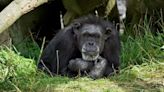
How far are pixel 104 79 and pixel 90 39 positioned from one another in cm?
49

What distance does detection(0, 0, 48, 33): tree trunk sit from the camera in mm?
4754

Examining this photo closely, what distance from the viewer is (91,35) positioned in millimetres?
5422

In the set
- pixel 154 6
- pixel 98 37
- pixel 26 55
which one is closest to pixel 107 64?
pixel 98 37

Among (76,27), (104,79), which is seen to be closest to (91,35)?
(76,27)

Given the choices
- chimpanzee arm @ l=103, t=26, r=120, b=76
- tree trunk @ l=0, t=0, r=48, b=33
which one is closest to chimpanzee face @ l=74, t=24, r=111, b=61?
chimpanzee arm @ l=103, t=26, r=120, b=76

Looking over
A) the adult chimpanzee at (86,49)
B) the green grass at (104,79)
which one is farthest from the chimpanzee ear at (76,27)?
the green grass at (104,79)

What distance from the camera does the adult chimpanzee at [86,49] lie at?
211 inches

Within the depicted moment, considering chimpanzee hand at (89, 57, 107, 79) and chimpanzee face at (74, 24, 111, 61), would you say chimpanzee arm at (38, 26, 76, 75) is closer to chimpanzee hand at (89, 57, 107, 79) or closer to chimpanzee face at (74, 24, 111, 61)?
chimpanzee face at (74, 24, 111, 61)

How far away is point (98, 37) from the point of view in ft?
17.8

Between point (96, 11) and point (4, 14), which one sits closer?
point (4, 14)

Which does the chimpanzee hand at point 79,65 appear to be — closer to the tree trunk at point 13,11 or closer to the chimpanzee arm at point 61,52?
the chimpanzee arm at point 61,52

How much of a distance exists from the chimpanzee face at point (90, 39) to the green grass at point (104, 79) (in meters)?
0.30

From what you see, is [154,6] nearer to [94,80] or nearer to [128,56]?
[128,56]

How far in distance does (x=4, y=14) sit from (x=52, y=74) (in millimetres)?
1008
